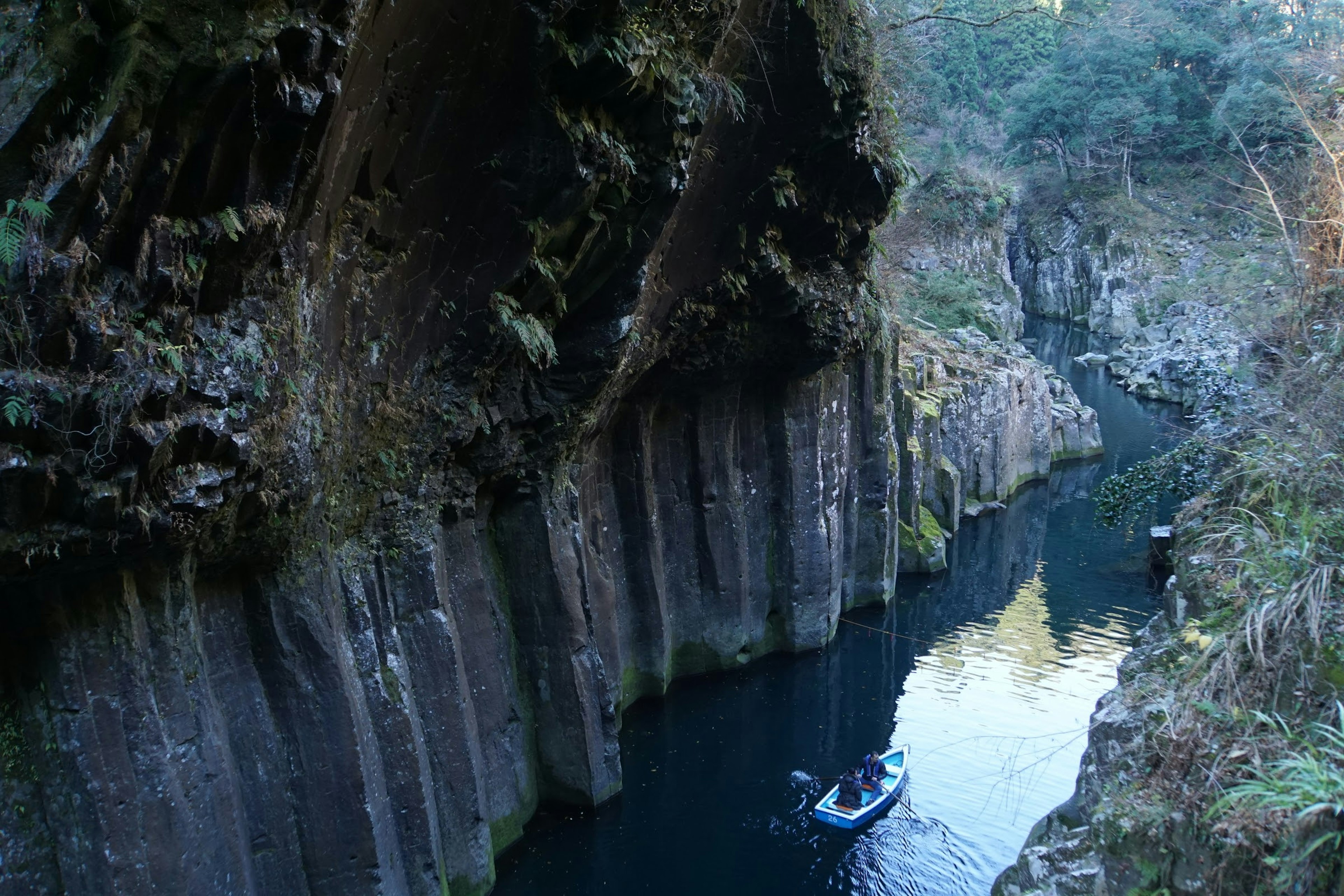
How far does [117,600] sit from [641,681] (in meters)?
10.4

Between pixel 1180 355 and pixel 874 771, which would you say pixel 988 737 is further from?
pixel 1180 355

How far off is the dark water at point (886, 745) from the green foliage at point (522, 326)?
6526mm

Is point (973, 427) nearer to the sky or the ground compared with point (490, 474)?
nearer to the ground

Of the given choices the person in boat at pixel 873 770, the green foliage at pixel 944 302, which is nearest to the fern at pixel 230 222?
the person in boat at pixel 873 770

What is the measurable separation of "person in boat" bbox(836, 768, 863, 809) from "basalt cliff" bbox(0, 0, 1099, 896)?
3206 millimetres

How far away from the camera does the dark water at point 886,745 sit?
1241 centimetres

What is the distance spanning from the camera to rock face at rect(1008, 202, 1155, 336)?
2099 inches

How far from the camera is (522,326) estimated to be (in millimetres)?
10969

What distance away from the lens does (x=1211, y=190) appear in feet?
174

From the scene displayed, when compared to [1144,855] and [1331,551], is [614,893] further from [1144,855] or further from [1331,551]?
[1331,551]

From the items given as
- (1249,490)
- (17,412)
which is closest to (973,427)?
(1249,490)

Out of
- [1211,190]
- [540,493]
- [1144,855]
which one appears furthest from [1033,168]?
[1144,855]

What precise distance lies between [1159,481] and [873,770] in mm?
8231

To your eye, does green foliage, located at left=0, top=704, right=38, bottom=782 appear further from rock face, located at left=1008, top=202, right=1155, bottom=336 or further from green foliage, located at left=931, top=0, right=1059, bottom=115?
green foliage, located at left=931, top=0, right=1059, bottom=115
